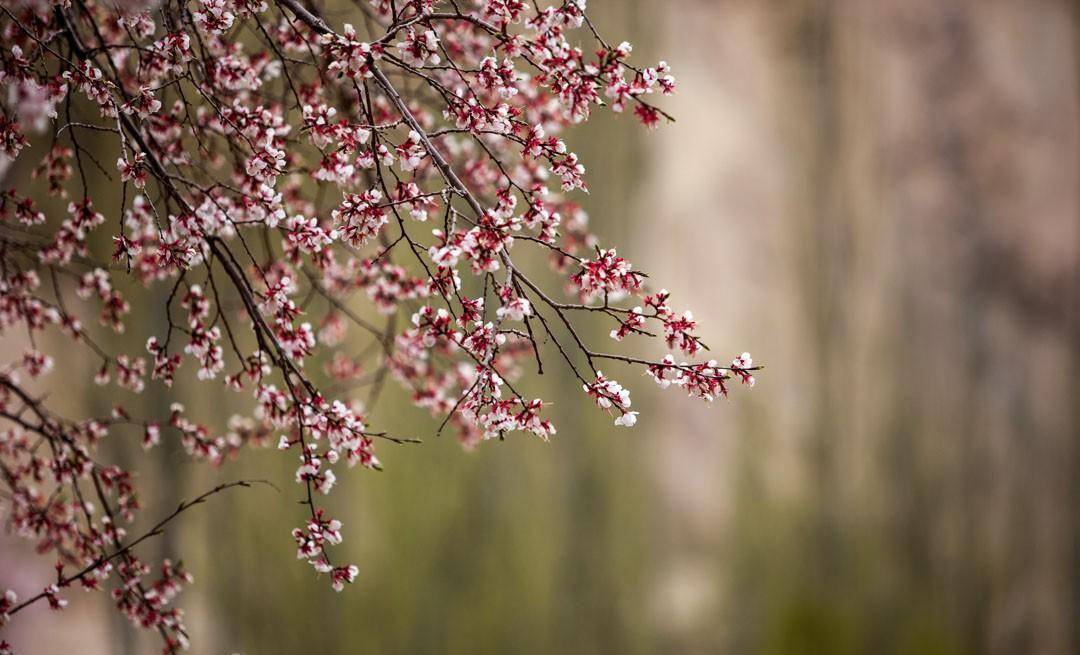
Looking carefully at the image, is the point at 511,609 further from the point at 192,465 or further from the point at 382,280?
the point at 382,280

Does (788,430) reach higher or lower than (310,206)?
higher

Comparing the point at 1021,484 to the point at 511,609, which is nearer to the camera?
the point at 511,609

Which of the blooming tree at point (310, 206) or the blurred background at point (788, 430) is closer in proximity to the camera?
the blooming tree at point (310, 206)

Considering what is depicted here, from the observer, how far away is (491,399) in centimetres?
70

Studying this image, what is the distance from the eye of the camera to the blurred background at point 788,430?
1673 mm

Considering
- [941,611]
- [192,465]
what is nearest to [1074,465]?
[941,611]

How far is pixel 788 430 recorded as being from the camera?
194 cm

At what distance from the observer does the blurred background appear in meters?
1.67

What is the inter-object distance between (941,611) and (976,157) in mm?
975

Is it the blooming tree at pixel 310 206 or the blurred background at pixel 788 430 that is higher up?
the blurred background at pixel 788 430

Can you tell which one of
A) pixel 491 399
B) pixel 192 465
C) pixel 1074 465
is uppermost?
pixel 1074 465

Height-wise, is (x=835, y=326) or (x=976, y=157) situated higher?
(x=976, y=157)

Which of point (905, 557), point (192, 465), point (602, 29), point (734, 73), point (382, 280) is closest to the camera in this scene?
point (382, 280)

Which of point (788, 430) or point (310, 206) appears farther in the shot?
point (788, 430)
